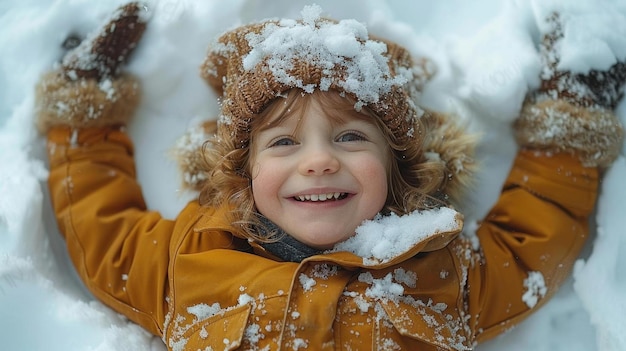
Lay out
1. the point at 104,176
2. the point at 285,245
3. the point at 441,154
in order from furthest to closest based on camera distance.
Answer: the point at 104,176
the point at 441,154
the point at 285,245

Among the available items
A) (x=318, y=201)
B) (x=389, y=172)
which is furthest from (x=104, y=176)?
(x=389, y=172)

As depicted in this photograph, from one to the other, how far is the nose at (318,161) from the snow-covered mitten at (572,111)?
62cm

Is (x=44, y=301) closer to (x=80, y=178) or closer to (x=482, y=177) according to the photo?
(x=80, y=178)

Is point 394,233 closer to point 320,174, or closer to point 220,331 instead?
point 320,174

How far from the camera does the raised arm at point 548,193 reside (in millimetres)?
1688

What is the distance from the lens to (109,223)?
1.73 m

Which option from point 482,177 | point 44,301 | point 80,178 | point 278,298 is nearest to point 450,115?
point 482,177

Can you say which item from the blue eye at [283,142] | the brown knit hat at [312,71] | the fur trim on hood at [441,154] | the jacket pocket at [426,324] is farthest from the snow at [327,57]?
the jacket pocket at [426,324]

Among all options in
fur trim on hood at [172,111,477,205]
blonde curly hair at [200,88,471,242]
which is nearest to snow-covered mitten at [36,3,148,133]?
fur trim on hood at [172,111,477,205]

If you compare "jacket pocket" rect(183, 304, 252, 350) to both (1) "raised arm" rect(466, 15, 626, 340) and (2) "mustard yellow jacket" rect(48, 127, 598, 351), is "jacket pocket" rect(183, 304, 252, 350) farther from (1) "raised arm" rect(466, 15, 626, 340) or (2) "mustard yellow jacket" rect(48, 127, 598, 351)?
(1) "raised arm" rect(466, 15, 626, 340)

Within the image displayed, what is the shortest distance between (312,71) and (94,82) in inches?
27.0

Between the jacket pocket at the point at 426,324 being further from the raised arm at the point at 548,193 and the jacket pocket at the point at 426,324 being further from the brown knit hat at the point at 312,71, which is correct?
the brown knit hat at the point at 312,71

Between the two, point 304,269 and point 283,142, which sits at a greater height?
point 283,142

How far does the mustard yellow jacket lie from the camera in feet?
4.74
